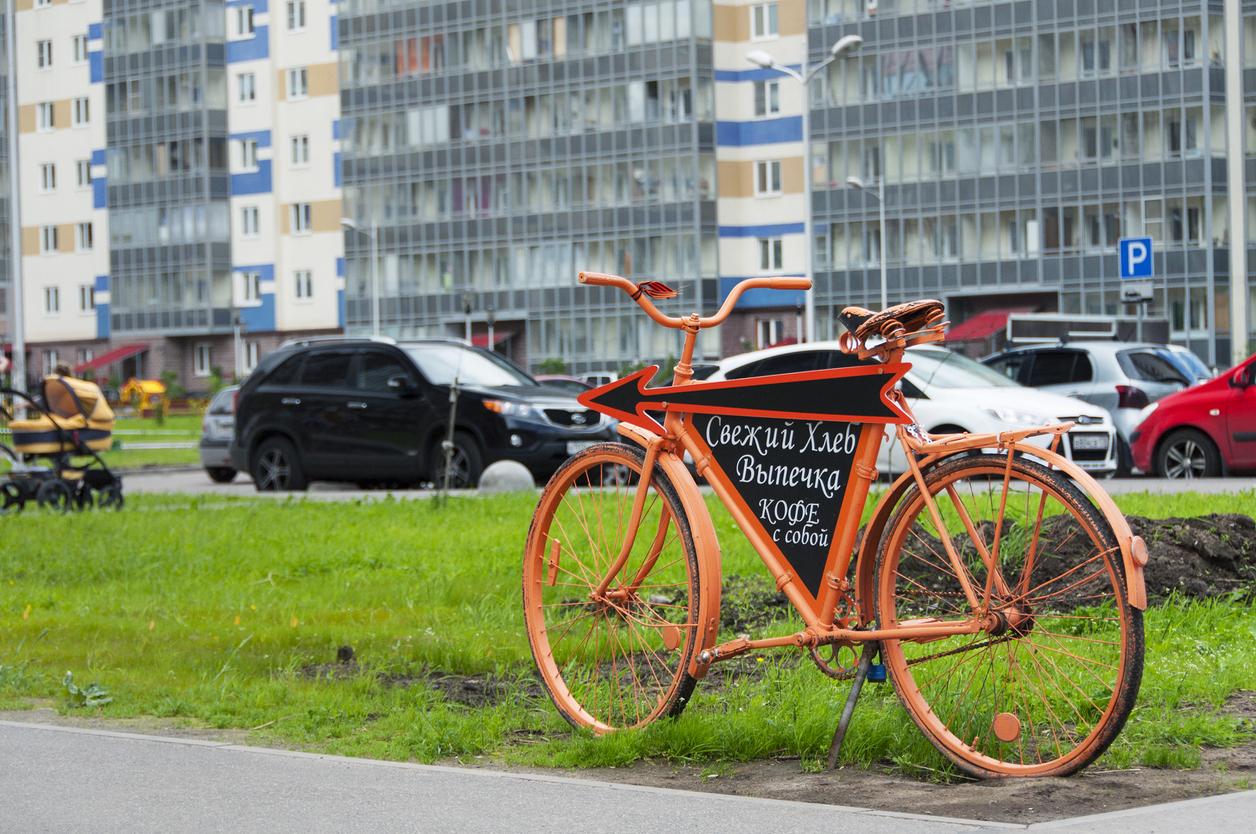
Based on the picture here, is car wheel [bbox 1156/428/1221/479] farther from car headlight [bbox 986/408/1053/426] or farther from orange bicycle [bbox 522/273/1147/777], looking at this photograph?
orange bicycle [bbox 522/273/1147/777]

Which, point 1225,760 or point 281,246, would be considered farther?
point 281,246

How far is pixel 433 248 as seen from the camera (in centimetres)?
8306

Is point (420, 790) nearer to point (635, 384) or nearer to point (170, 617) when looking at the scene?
point (635, 384)

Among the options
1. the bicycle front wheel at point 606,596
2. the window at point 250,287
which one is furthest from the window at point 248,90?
the bicycle front wheel at point 606,596

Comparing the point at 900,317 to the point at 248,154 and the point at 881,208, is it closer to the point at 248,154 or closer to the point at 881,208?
the point at 881,208

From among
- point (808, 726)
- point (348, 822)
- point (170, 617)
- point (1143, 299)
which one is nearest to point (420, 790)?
point (348, 822)

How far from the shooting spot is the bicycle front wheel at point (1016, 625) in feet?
18.2

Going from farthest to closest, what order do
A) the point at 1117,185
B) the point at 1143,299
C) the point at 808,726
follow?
1. the point at 1117,185
2. the point at 1143,299
3. the point at 808,726

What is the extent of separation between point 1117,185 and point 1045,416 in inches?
2011


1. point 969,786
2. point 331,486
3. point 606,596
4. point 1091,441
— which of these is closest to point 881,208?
point 331,486

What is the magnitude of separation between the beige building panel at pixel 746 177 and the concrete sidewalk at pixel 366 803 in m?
72.1

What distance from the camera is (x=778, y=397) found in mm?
6422

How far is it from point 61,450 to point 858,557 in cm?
1453

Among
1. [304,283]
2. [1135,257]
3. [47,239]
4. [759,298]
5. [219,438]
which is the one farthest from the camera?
[47,239]
